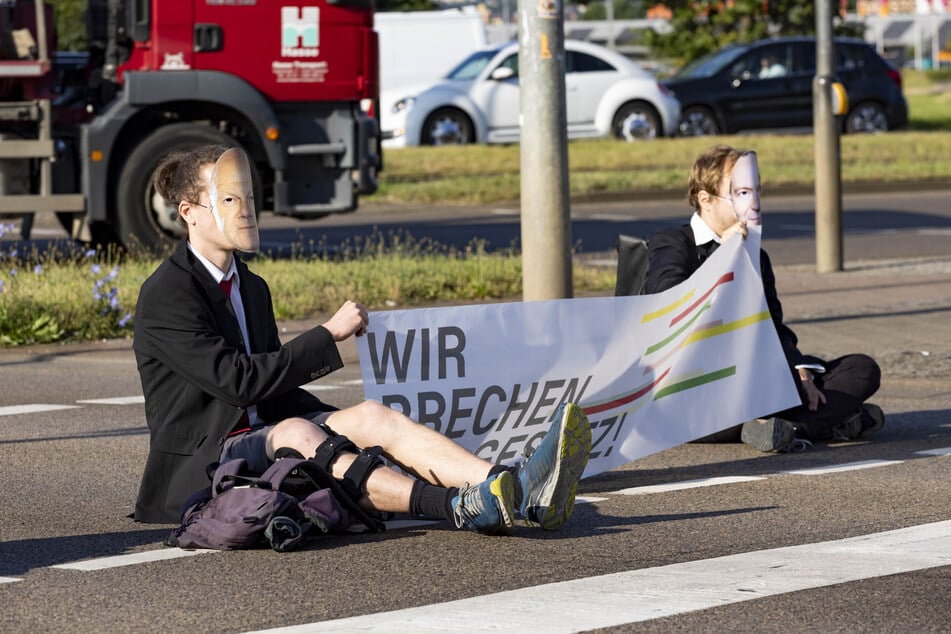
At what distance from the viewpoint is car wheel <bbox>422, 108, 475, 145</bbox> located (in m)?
29.0

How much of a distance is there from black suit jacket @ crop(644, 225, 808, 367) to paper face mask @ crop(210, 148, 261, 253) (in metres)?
2.15

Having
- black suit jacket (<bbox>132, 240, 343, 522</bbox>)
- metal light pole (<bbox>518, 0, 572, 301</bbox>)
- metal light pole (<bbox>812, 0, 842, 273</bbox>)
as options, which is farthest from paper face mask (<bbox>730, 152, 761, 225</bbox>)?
metal light pole (<bbox>812, 0, 842, 273</bbox>)

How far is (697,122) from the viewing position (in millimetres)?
30938

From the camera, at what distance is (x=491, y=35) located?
207 ft

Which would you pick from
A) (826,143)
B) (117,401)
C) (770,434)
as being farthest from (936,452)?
(826,143)

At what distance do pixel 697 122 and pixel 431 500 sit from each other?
2577 centimetres

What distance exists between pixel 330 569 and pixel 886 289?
9213mm

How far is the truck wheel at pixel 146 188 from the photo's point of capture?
1487cm

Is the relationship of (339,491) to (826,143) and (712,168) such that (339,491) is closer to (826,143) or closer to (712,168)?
(712,168)

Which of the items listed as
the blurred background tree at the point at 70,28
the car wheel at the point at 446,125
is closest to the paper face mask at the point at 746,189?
the blurred background tree at the point at 70,28

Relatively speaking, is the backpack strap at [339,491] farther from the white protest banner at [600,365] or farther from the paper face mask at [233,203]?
the paper face mask at [233,203]

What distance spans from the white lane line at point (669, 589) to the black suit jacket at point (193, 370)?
1228 millimetres

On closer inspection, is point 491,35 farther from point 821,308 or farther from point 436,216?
point 821,308

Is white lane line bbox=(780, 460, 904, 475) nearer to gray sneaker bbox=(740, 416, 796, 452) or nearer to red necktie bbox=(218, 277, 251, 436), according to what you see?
gray sneaker bbox=(740, 416, 796, 452)
